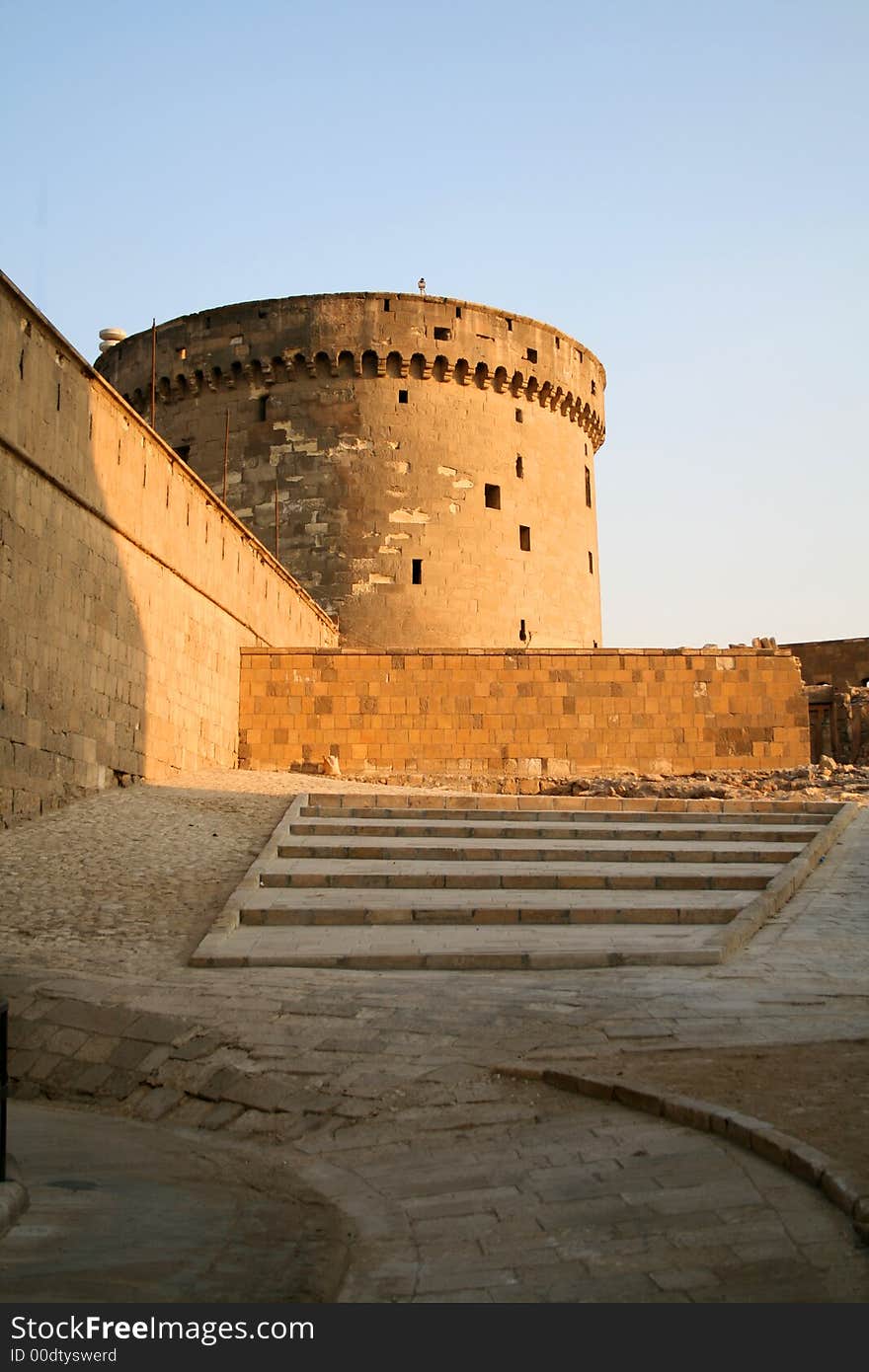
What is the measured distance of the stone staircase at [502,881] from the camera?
339 inches

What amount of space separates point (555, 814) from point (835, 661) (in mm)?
17399

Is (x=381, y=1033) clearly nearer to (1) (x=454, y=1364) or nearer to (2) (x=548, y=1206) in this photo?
(2) (x=548, y=1206)

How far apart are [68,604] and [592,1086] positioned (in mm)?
9457

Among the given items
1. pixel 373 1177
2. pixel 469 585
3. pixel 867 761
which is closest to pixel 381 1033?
pixel 373 1177

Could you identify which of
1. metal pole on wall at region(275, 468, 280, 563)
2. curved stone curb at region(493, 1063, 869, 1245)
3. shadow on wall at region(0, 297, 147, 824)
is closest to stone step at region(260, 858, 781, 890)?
shadow on wall at region(0, 297, 147, 824)

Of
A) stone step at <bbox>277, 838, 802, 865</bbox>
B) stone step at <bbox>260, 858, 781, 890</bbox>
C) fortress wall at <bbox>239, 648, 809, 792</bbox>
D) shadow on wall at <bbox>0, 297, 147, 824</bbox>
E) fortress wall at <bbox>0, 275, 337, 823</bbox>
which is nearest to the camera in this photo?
stone step at <bbox>260, 858, 781, 890</bbox>

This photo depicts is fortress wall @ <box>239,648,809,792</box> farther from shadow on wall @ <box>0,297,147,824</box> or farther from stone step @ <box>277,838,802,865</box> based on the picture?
stone step @ <box>277,838,802,865</box>

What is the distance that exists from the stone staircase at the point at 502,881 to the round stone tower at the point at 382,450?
45.3ft

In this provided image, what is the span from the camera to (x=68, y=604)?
13570 millimetres

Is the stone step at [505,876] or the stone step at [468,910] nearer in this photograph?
the stone step at [468,910]

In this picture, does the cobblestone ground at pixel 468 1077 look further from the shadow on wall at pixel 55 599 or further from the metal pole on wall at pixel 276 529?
the metal pole on wall at pixel 276 529

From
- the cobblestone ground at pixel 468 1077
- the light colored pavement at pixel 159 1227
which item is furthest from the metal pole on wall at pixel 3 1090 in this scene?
the cobblestone ground at pixel 468 1077

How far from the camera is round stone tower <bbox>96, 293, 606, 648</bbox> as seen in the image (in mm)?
28594

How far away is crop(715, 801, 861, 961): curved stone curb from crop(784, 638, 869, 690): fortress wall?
1572 cm
